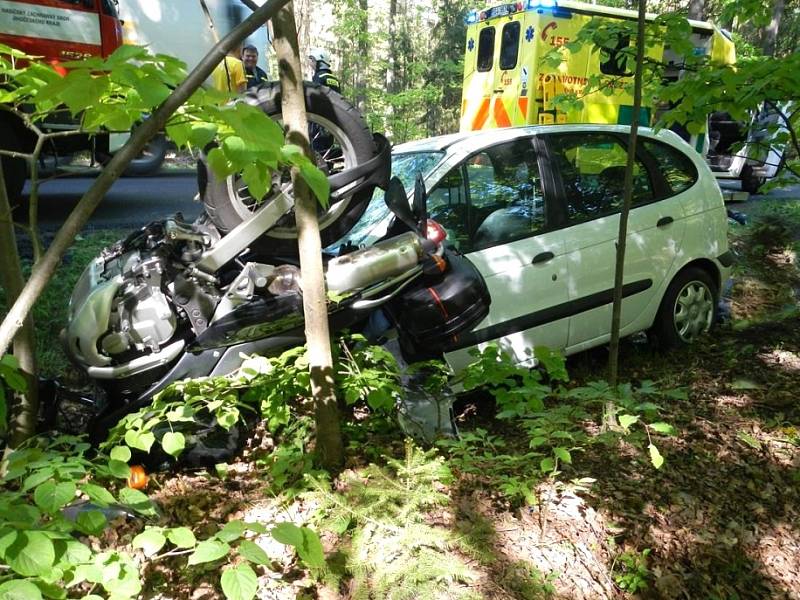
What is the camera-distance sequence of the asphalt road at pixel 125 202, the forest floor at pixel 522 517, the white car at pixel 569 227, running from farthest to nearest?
the asphalt road at pixel 125 202 < the white car at pixel 569 227 < the forest floor at pixel 522 517

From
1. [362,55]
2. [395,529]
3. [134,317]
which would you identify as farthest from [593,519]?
[362,55]

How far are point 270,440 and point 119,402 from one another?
0.82m

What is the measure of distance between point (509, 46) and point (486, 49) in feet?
2.05

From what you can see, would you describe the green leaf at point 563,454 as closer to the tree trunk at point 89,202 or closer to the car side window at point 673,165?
the tree trunk at point 89,202

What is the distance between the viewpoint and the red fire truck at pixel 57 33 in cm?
597

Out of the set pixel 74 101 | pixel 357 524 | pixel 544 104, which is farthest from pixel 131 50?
pixel 544 104

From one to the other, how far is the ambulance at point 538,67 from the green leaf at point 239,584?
889cm

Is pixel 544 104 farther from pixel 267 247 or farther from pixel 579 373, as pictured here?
pixel 267 247

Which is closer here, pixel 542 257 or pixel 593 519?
pixel 593 519

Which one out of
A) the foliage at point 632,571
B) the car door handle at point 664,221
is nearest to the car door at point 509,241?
the car door handle at point 664,221

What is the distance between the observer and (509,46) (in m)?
10.1

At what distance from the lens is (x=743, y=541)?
2.62m

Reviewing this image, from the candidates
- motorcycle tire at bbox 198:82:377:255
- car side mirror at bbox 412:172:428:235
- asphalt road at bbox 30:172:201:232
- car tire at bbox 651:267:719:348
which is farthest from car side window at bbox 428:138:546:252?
asphalt road at bbox 30:172:201:232

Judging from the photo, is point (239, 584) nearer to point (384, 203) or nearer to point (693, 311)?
point (384, 203)
